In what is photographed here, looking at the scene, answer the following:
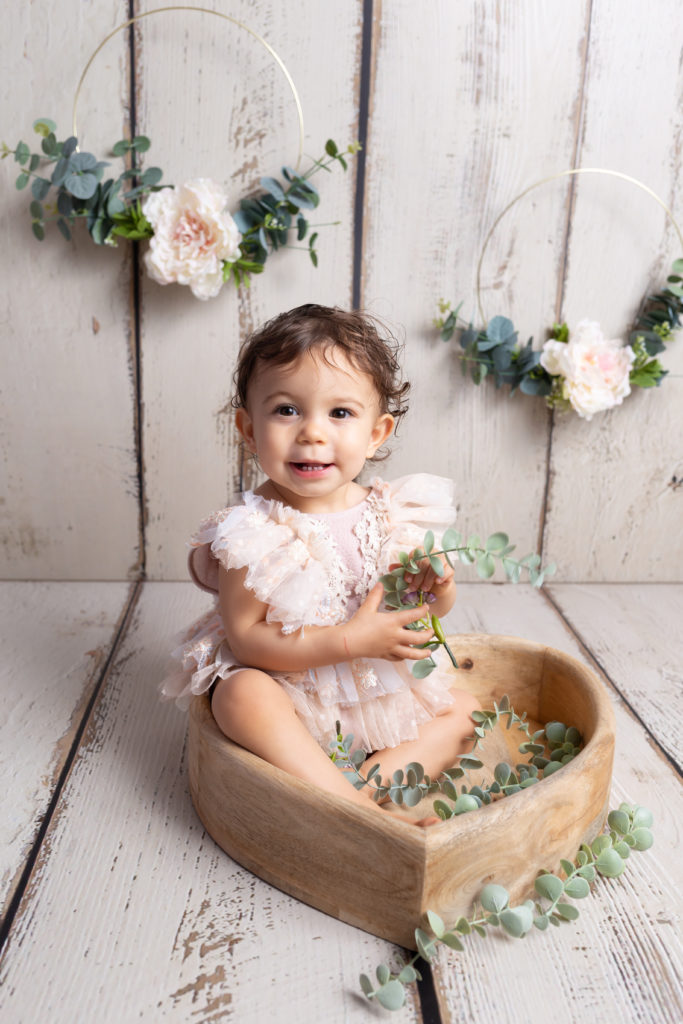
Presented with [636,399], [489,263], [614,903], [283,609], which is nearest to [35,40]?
[489,263]

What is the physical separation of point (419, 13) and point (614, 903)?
3.98 ft

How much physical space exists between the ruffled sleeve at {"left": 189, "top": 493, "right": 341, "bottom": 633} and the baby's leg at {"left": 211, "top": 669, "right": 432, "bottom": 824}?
70mm

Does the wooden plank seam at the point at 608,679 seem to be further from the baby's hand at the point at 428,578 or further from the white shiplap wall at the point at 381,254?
the baby's hand at the point at 428,578

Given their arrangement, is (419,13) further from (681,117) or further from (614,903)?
(614,903)

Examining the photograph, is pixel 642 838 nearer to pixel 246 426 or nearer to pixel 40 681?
pixel 246 426

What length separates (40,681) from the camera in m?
1.17

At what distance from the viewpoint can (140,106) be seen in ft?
4.23

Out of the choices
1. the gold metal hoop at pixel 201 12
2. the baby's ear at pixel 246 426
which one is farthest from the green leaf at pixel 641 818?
the gold metal hoop at pixel 201 12

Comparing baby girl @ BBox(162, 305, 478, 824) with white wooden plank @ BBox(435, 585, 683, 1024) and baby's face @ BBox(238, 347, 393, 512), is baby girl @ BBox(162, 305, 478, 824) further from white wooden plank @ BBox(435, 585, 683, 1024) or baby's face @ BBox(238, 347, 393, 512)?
white wooden plank @ BBox(435, 585, 683, 1024)

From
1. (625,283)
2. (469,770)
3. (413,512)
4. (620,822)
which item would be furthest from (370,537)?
(625,283)

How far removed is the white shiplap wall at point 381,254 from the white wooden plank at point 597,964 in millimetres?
766

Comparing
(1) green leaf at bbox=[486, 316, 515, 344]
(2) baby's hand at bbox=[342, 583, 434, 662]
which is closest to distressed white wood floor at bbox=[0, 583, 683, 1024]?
(2) baby's hand at bbox=[342, 583, 434, 662]

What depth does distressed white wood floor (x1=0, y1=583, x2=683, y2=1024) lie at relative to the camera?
27.0 inches

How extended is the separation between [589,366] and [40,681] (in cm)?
96
